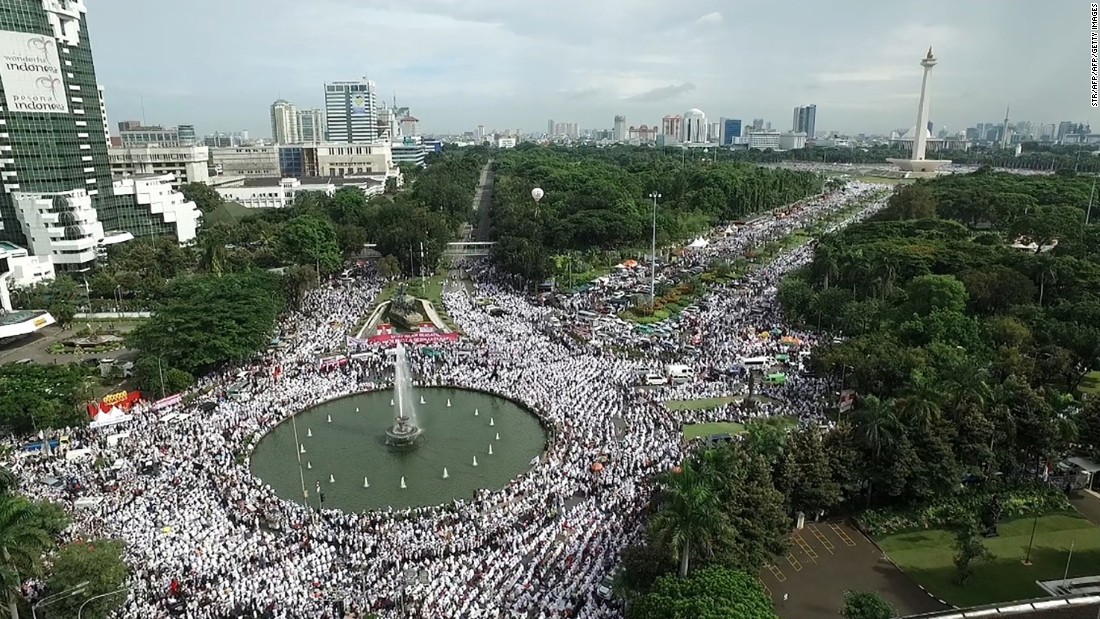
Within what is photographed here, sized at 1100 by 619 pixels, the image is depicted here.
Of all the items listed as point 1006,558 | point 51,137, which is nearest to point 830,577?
point 1006,558

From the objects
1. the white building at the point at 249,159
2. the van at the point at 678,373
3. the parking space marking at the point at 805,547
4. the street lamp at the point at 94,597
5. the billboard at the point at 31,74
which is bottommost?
the parking space marking at the point at 805,547

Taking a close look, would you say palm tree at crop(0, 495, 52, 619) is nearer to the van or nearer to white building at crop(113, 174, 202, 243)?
the van

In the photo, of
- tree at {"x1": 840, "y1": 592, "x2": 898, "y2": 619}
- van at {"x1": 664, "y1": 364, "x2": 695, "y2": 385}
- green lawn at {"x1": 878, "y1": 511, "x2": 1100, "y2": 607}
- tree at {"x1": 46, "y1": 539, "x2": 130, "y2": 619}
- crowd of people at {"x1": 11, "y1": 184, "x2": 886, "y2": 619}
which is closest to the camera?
tree at {"x1": 840, "y1": 592, "x2": 898, "y2": 619}

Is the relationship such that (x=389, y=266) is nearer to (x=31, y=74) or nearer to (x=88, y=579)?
(x=31, y=74)

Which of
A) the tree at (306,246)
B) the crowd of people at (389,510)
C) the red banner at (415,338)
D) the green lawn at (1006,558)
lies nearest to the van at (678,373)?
the crowd of people at (389,510)

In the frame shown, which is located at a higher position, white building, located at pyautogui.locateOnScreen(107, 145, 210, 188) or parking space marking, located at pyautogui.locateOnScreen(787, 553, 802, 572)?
white building, located at pyautogui.locateOnScreen(107, 145, 210, 188)

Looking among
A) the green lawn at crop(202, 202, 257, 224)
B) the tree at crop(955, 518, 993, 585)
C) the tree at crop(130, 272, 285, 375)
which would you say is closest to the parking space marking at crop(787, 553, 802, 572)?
the tree at crop(955, 518, 993, 585)

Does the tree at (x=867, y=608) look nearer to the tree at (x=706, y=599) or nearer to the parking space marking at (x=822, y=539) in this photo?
the tree at (x=706, y=599)
